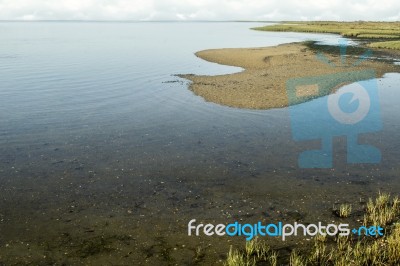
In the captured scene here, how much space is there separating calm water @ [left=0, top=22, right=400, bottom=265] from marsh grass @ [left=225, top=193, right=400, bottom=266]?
3.12 feet

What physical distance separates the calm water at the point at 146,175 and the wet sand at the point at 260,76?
2.31 m

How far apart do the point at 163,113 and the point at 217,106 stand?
4.37 meters

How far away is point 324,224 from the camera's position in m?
12.4

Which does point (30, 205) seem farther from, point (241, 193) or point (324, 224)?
point (324, 224)

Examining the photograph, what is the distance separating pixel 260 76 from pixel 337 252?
30.0 metres

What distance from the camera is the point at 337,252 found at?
10.7 meters

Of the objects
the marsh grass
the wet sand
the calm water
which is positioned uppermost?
the wet sand

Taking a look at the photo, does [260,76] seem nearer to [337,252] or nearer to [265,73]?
[265,73]

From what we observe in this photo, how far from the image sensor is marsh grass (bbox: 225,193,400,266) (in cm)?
1008

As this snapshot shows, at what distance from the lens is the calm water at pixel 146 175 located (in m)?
11.4

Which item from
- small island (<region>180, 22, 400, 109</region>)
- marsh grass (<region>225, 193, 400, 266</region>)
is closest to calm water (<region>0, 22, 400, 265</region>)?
marsh grass (<region>225, 193, 400, 266</region>)

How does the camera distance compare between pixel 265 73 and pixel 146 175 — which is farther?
pixel 265 73

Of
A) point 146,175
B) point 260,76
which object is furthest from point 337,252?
point 260,76

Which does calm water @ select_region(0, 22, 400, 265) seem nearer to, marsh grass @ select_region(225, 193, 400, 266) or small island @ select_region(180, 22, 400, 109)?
marsh grass @ select_region(225, 193, 400, 266)
